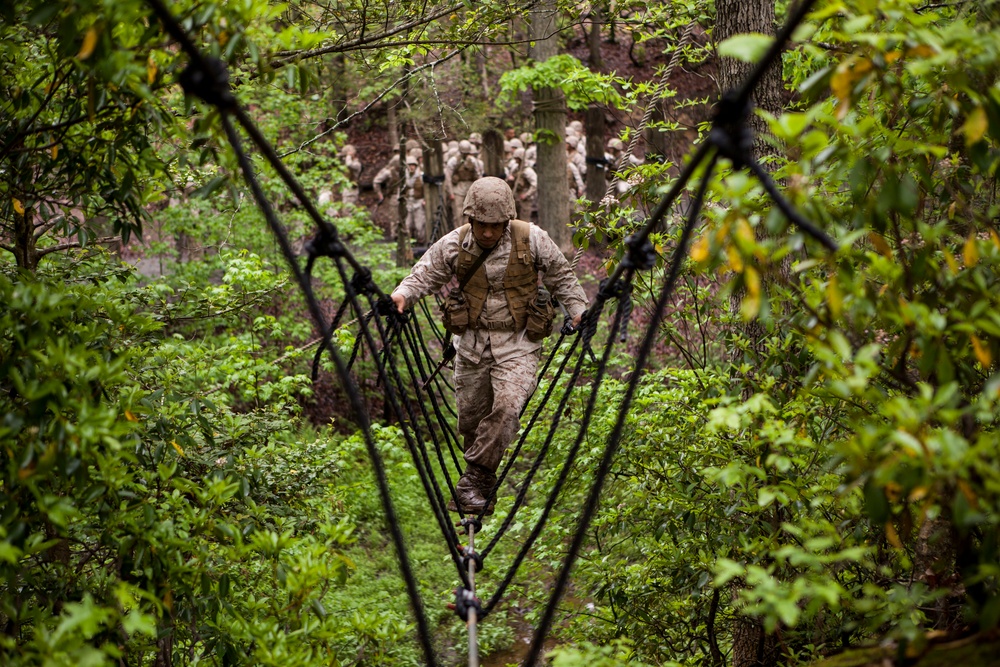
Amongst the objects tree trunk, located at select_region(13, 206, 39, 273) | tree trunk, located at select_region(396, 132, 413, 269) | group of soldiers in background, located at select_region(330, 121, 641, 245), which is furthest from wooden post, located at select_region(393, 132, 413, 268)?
tree trunk, located at select_region(13, 206, 39, 273)

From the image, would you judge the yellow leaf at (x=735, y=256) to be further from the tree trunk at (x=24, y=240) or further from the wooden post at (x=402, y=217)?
the wooden post at (x=402, y=217)

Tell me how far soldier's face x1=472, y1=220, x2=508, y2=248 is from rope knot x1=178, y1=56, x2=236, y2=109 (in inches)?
78.2

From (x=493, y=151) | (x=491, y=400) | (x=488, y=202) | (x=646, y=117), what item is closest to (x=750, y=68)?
(x=646, y=117)

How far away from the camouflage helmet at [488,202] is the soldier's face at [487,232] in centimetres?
5

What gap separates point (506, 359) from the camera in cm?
389

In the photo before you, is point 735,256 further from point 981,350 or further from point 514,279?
point 514,279

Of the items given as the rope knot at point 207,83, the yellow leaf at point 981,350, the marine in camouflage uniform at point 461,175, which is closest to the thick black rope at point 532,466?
the yellow leaf at point 981,350

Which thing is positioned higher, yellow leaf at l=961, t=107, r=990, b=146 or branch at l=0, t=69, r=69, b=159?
branch at l=0, t=69, r=69, b=159

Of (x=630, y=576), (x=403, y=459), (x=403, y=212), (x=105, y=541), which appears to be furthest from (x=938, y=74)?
(x=403, y=212)

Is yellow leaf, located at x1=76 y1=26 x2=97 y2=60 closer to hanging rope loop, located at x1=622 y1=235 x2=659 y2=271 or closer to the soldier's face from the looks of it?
hanging rope loop, located at x1=622 y1=235 x2=659 y2=271

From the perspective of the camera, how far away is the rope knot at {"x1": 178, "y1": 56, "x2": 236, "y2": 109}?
1728mm

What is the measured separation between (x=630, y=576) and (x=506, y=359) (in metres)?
1.12

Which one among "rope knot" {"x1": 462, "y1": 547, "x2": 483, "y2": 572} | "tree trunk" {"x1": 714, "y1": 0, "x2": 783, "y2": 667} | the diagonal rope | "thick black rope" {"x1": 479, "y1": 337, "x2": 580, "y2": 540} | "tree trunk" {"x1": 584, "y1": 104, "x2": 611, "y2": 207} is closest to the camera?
"thick black rope" {"x1": 479, "y1": 337, "x2": 580, "y2": 540}

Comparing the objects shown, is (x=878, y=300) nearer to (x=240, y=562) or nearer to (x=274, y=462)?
(x=240, y=562)
